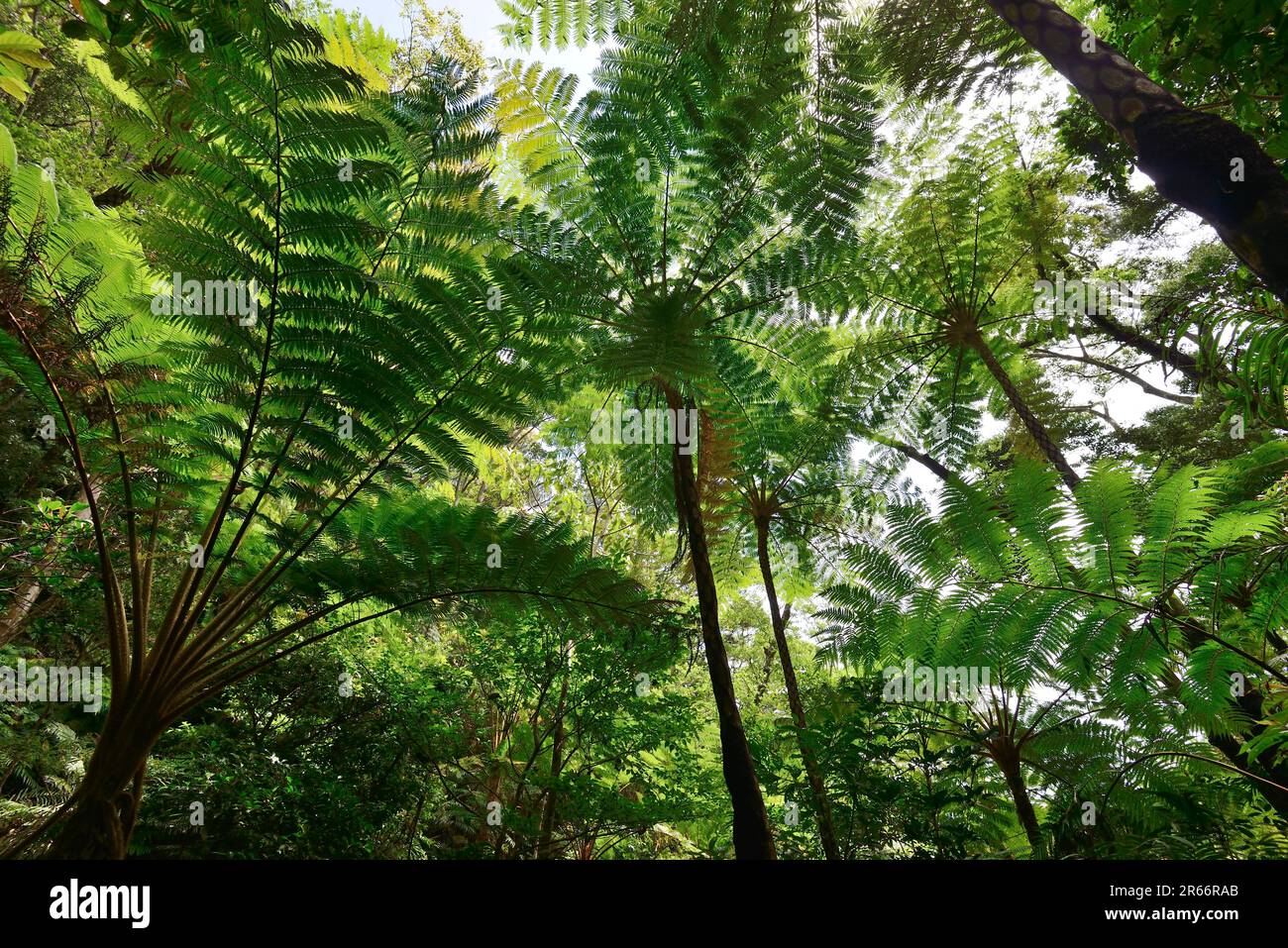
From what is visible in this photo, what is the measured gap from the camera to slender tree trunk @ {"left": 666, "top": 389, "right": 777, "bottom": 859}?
1.92 m

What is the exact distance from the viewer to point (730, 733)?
2031 millimetres

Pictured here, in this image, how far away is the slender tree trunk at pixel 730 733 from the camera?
6.29 ft

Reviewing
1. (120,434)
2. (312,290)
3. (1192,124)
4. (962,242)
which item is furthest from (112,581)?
(962,242)

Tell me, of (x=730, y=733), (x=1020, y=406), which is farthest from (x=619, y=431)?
(x=1020, y=406)

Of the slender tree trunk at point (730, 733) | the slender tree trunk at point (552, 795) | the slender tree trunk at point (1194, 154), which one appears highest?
the slender tree trunk at point (1194, 154)

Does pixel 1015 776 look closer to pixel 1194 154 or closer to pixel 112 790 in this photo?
pixel 1194 154

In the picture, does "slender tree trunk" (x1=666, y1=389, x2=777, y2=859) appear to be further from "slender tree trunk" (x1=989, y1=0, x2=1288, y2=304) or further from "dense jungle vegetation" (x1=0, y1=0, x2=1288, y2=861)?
"slender tree trunk" (x1=989, y1=0, x2=1288, y2=304)

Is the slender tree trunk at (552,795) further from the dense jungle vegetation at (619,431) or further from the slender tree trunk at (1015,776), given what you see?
the slender tree trunk at (1015,776)

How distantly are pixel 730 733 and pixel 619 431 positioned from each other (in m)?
2.19

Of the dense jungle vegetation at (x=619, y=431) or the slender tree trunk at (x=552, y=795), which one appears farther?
the slender tree trunk at (x=552, y=795)

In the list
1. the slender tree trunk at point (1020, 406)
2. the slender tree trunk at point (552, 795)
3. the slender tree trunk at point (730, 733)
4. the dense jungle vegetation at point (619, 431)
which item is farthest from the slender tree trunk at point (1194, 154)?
the slender tree trunk at point (552, 795)

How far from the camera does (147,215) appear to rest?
177cm

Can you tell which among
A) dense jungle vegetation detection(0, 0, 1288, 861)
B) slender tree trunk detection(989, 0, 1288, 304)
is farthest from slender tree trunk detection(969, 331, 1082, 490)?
slender tree trunk detection(989, 0, 1288, 304)
